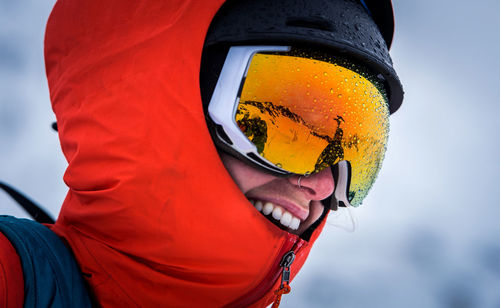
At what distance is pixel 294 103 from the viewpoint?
0.93 meters

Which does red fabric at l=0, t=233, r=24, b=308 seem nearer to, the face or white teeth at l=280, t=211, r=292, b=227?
the face

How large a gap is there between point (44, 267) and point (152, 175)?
13.4 inches

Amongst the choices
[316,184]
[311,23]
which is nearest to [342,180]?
[316,184]

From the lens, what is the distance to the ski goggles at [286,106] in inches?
36.2

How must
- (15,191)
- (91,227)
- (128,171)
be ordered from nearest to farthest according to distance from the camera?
(128,171), (91,227), (15,191)

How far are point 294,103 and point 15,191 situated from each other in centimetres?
124

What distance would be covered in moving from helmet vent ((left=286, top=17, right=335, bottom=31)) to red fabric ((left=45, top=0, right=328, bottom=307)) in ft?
0.68

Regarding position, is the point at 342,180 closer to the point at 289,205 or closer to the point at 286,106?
the point at 289,205

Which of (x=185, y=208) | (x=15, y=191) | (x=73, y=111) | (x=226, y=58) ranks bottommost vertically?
(x=15, y=191)

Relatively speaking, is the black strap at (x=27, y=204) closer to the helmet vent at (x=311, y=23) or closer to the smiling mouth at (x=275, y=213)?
the smiling mouth at (x=275, y=213)

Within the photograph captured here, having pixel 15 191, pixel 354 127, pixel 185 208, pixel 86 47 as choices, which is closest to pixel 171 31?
pixel 86 47

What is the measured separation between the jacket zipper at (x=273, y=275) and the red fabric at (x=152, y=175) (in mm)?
51

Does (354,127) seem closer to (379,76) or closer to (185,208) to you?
(379,76)

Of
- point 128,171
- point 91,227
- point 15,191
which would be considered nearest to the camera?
point 128,171
